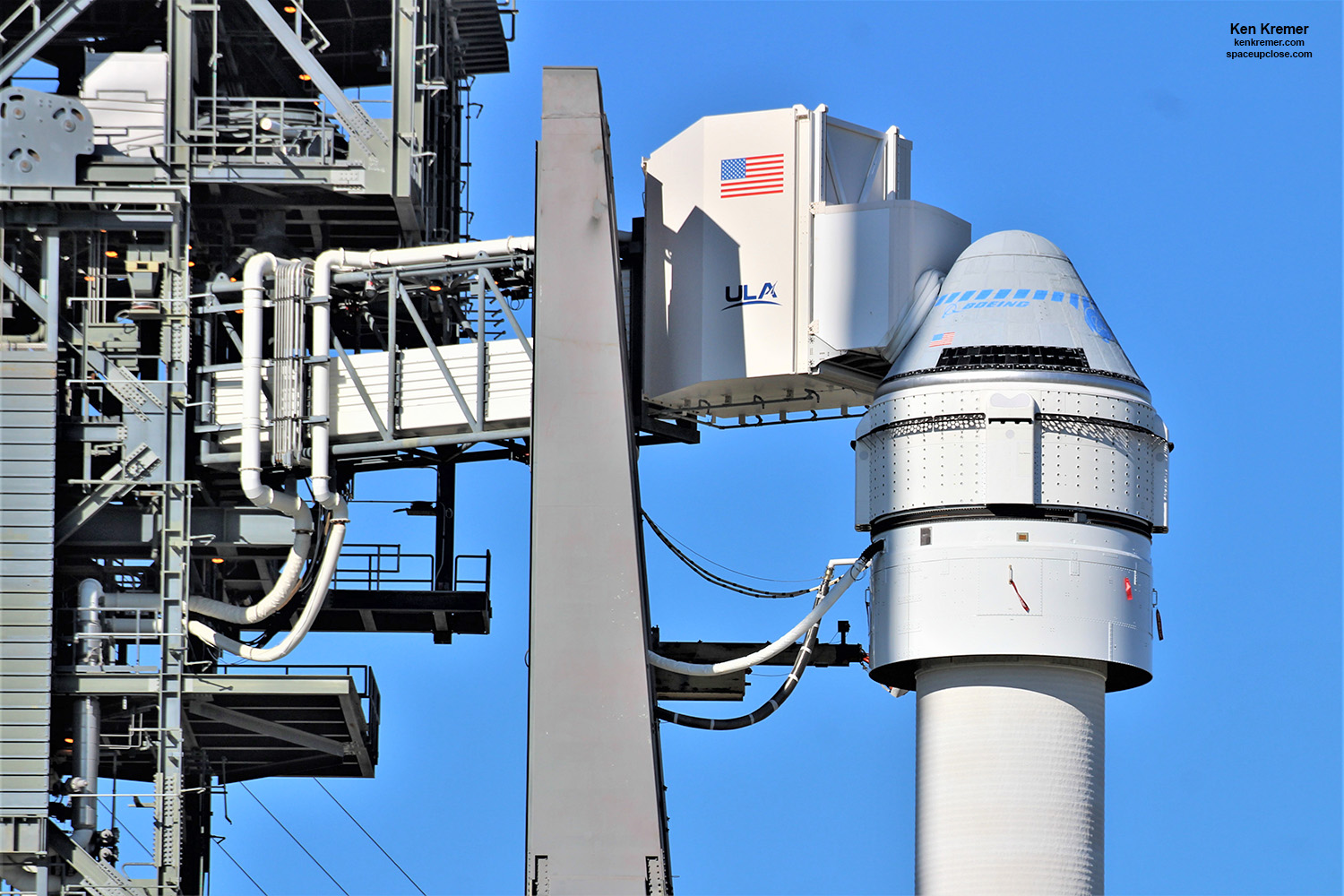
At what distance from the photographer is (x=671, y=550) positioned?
2318 inches

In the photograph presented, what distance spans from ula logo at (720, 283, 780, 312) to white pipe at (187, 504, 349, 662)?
9.07m

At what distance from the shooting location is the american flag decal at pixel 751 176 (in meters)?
57.4

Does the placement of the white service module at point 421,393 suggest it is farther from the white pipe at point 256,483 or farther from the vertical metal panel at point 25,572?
the vertical metal panel at point 25,572

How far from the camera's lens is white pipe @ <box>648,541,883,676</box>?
56.1 m

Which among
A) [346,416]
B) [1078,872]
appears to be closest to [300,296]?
[346,416]

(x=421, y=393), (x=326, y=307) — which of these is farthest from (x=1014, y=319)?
(x=326, y=307)

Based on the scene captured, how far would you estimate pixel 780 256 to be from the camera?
5703 centimetres

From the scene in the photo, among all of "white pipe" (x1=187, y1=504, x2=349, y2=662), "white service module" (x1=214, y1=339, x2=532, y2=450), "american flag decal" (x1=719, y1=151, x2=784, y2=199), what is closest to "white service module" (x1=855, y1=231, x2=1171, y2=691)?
"american flag decal" (x1=719, y1=151, x2=784, y2=199)

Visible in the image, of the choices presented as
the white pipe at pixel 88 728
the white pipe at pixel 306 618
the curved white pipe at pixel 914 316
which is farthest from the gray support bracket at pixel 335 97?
the curved white pipe at pixel 914 316

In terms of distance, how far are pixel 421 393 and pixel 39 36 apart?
11.2 m

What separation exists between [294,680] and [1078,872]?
16.6 metres

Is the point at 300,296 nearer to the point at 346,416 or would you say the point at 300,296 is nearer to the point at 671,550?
the point at 346,416

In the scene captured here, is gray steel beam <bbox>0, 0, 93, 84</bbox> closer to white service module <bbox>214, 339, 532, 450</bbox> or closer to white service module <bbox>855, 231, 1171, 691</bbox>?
A: white service module <bbox>214, 339, 532, 450</bbox>

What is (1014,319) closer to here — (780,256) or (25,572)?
(780,256)
